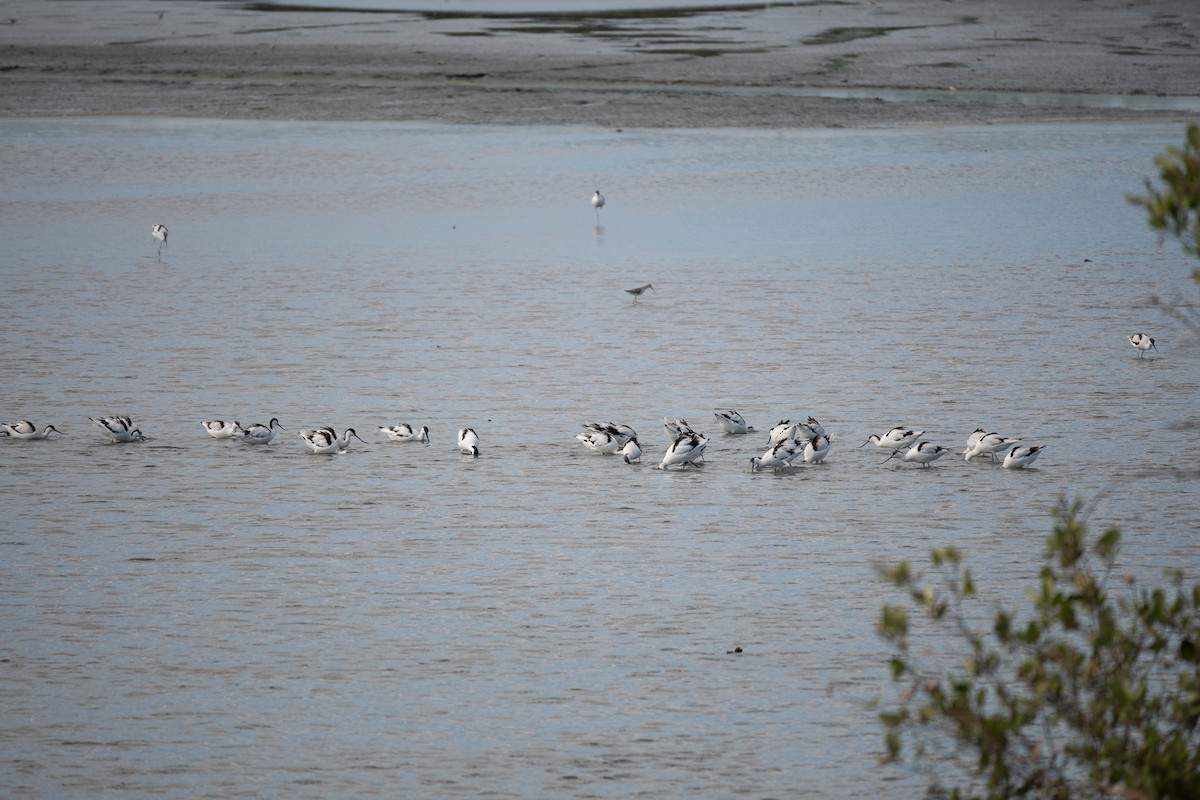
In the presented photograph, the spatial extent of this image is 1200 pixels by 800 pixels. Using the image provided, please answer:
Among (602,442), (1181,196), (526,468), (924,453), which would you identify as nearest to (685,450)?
(602,442)

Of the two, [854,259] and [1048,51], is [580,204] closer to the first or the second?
[854,259]

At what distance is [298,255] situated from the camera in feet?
75.9

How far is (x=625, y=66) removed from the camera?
38312 millimetres

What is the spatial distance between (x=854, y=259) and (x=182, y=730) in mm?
15588

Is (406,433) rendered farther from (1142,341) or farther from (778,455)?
(1142,341)

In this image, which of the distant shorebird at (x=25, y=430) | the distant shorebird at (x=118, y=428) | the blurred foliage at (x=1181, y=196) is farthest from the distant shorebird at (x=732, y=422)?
the blurred foliage at (x=1181, y=196)

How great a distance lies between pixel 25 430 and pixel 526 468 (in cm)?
450

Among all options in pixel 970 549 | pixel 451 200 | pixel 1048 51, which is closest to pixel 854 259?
pixel 451 200

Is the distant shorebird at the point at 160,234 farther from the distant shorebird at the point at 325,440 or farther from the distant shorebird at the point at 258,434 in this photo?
the distant shorebird at the point at 325,440

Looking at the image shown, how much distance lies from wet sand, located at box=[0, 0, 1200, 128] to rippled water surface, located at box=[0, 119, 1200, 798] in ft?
20.5

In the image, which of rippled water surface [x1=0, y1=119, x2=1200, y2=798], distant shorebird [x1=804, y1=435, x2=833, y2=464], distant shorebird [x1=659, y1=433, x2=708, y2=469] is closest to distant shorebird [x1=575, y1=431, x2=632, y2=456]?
rippled water surface [x1=0, y1=119, x2=1200, y2=798]

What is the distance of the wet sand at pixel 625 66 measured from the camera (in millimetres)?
34406

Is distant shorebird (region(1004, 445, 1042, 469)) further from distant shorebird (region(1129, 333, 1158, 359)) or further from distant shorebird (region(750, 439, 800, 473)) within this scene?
distant shorebird (region(1129, 333, 1158, 359))

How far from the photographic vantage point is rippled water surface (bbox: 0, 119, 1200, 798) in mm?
8648
